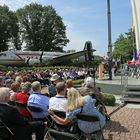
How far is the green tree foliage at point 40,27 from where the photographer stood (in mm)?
74000

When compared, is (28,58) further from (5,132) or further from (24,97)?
(5,132)

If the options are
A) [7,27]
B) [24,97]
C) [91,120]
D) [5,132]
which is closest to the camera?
[91,120]

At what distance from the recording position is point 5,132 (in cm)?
635

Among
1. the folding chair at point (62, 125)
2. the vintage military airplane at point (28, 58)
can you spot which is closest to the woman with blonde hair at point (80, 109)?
the folding chair at point (62, 125)

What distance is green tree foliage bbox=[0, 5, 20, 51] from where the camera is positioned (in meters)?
64.2

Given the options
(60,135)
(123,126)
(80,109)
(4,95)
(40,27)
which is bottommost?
(123,126)

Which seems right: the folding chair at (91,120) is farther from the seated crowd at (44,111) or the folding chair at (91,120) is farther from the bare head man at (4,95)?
the bare head man at (4,95)

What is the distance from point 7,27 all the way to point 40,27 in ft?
34.8

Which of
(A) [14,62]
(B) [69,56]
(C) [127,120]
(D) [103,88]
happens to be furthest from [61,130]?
(B) [69,56]

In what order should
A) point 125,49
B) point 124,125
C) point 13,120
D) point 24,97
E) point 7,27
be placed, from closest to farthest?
point 13,120 < point 24,97 < point 124,125 < point 7,27 < point 125,49

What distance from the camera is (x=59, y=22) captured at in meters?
75.7

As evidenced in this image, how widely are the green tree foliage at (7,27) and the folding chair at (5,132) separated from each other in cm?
5862

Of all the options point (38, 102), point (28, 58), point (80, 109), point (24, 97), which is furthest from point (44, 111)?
point (28, 58)

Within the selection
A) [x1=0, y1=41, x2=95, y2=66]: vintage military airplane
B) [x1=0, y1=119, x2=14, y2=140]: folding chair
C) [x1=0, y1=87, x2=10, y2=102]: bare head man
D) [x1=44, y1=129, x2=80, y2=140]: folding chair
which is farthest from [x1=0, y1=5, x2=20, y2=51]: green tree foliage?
[x1=44, y1=129, x2=80, y2=140]: folding chair
